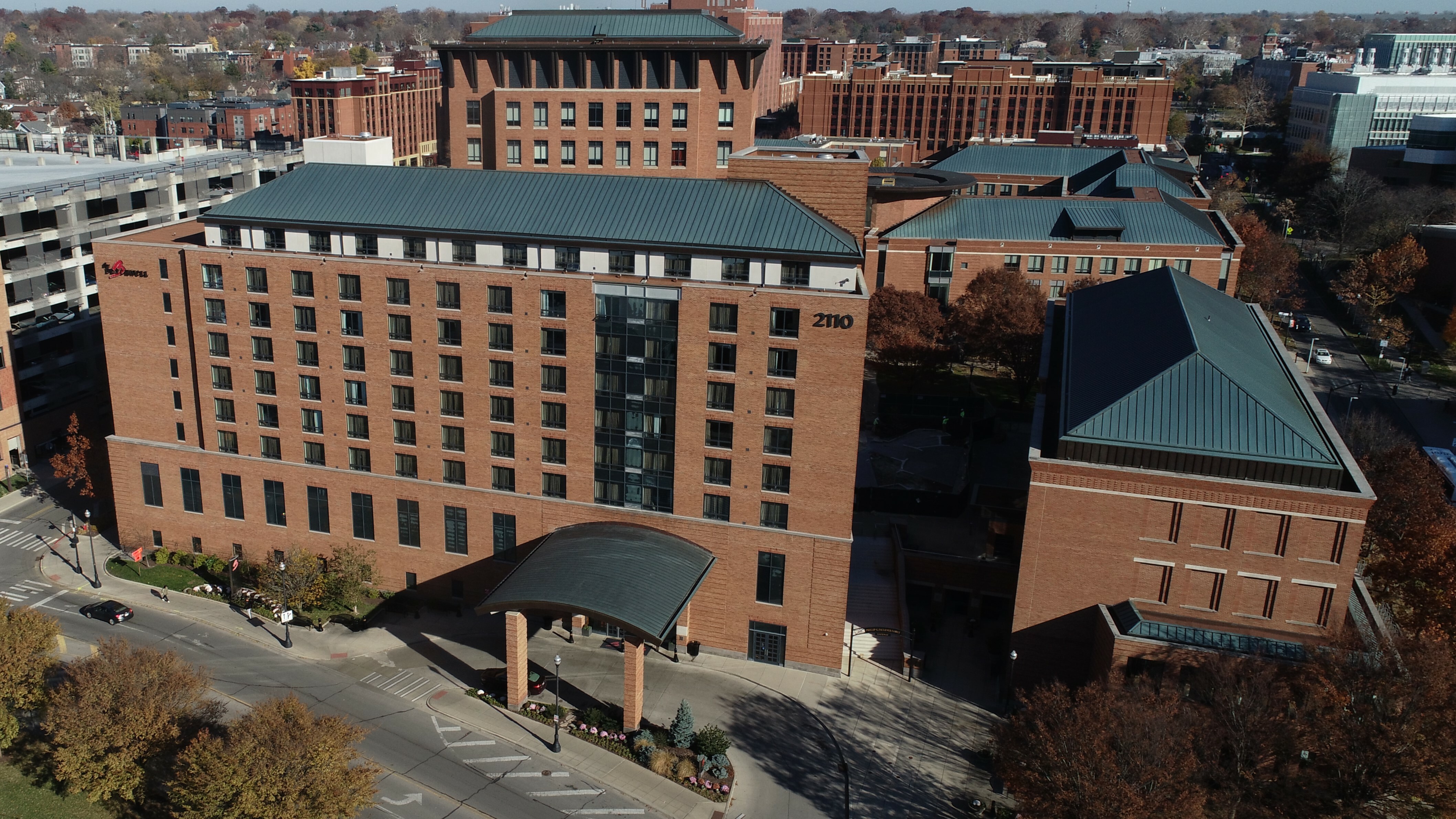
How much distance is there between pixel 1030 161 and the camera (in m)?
157

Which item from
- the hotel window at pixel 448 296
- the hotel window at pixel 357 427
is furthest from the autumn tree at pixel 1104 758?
the hotel window at pixel 357 427

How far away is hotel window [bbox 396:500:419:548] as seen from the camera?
227 feet

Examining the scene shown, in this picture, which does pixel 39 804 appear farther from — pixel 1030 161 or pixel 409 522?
pixel 1030 161

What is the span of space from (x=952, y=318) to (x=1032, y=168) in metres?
63.3

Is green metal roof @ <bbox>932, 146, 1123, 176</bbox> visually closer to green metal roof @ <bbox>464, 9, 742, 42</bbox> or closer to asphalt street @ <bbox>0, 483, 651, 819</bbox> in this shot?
green metal roof @ <bbox>464, 9, 742, 42</bbox>

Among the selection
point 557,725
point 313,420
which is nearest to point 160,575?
point 313,420

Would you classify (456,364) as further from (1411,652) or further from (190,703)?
(1411,652)

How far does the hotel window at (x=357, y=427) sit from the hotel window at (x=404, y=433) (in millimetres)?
2050

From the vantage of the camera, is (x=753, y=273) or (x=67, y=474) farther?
(x=67, y=474)

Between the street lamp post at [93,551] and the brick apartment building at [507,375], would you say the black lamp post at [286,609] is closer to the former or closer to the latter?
the brick apartment building at [507,375]

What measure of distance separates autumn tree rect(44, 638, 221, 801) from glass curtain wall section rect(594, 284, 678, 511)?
25.1 m

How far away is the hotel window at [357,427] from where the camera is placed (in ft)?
225

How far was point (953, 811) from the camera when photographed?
173 ft

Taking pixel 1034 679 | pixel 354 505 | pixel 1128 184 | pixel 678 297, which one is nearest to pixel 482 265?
pixel 678 297
